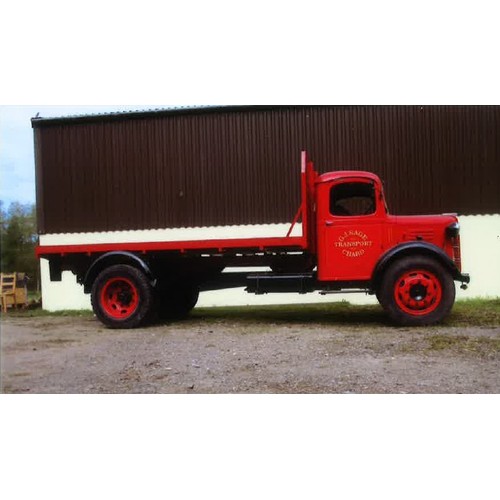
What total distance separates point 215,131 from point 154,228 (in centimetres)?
203

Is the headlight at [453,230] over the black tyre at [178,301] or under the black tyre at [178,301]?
over

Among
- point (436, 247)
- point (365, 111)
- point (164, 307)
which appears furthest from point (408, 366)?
point (365, 111)

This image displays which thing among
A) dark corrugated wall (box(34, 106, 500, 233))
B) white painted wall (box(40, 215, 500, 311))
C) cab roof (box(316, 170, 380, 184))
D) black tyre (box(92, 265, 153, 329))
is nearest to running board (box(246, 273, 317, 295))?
white painted wall (box(40, 215, 500, 311))

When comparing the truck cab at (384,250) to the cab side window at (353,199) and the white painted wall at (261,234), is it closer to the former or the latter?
the cab side window at (353,199)

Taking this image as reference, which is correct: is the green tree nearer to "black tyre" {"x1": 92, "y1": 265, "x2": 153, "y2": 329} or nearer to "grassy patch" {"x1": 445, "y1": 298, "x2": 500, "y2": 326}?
"black tyre" {"x1": 92, "y1": 265, "x2": 153, "y2": 329}

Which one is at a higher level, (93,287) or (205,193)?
(205,193)

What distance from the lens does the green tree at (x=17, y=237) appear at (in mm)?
4031

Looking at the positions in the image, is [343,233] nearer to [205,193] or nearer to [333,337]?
[333,337]

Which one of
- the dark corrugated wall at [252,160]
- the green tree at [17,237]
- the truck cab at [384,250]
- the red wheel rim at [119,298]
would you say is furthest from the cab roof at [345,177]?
the green tree at [17,237]

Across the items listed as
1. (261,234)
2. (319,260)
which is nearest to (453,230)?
(319,260)

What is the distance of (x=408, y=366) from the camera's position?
4027 mm

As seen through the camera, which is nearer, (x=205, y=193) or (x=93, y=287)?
(x=93, y=287)

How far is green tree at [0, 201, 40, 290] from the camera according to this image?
403cm

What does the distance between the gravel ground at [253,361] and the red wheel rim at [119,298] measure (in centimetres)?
86
